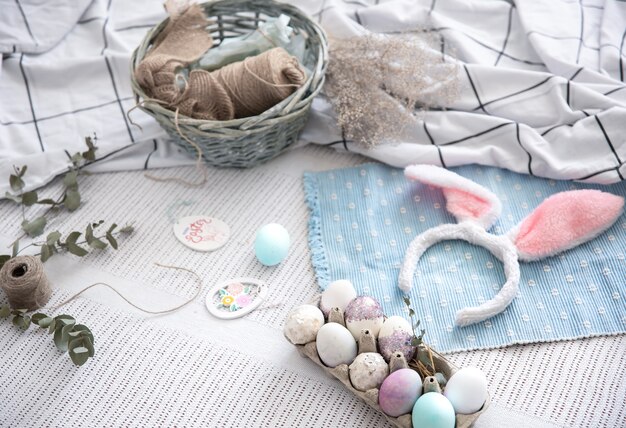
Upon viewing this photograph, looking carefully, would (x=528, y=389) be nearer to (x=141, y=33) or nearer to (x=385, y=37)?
(x=385, y=37)

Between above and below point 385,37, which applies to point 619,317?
below

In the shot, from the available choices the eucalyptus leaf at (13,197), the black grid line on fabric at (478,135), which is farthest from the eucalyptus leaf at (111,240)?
the black grid line on fabric at (478,135)

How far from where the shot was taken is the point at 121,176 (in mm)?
1439

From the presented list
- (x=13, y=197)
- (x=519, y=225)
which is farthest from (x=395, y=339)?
(x=13, y=197)

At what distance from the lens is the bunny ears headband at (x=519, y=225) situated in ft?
3.98

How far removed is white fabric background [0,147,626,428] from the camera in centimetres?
105

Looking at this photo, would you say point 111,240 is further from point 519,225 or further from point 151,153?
point 519,225

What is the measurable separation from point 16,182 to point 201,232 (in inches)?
15.7

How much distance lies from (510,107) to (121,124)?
853mm

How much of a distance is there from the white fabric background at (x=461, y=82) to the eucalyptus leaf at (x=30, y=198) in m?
0.04

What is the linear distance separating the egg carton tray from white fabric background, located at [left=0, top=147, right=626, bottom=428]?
55 millimetres

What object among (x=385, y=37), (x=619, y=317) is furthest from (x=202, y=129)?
(x=619, y=317)

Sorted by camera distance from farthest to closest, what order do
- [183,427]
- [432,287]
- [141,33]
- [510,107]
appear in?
[141,33], [510,107], [432,287], [183,427]

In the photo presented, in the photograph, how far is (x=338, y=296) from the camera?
3.50 ft
